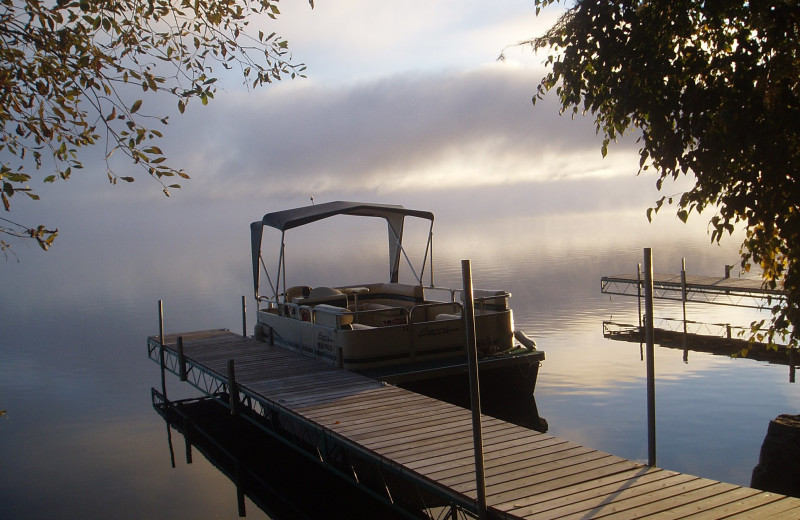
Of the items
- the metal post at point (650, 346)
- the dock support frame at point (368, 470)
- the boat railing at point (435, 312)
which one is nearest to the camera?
the metal post at point (650, 346)

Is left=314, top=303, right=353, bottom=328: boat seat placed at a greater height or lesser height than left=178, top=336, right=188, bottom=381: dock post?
greater

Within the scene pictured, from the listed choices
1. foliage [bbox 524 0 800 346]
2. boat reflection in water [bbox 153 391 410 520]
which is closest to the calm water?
boat reflection in water [bbox 153 391 410 520]

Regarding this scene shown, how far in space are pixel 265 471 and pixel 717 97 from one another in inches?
370

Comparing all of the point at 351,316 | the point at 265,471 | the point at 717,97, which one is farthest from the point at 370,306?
the point at 717,97

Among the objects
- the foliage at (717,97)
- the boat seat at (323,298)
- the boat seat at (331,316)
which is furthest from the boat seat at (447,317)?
the foliage at (717,97)

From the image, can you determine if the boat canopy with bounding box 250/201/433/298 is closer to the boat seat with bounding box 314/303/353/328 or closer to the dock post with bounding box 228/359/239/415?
the boat seat with bounding box 314/303/353/328

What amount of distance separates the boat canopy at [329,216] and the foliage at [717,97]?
814 cm

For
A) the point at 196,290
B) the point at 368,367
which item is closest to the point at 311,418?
the point at 368,367

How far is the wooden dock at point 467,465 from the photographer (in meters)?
5.49

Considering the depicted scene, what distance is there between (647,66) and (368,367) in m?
7.32

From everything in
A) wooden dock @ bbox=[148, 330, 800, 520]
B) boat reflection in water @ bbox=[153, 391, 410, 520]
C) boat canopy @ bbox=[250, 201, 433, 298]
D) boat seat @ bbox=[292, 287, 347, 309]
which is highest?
boat canopy @ bbox=[250, 201, 433, 298]

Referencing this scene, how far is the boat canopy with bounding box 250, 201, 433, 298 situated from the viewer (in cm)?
1414

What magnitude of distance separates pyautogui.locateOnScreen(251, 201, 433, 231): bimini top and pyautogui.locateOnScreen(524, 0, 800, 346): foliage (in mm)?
8553

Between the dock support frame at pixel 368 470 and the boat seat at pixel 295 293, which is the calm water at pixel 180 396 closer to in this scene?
the dock support frame at pixel 368 470
